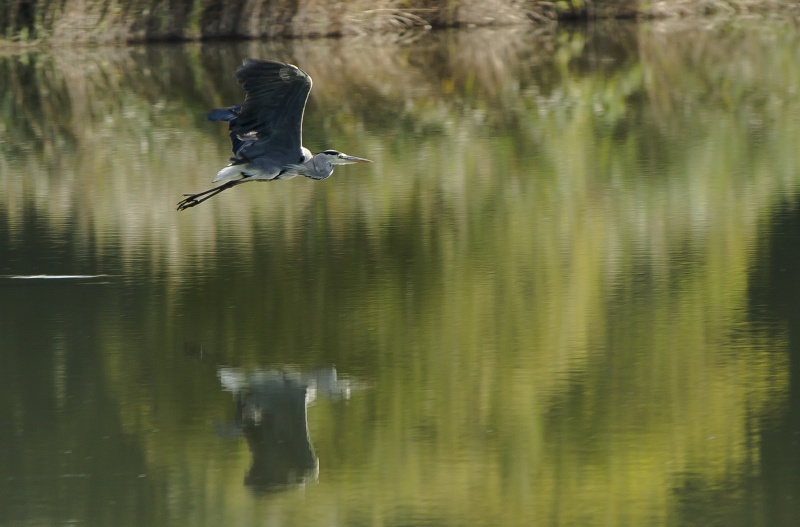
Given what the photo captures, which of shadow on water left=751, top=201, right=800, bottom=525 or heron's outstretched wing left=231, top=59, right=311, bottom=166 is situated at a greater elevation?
heron's outstretched wing left=231, top=59, right=311, bottom=166

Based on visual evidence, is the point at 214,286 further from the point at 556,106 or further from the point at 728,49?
the point at 728,49

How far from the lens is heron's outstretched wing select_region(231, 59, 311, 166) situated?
870 centimetres

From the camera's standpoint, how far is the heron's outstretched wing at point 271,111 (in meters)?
8.70

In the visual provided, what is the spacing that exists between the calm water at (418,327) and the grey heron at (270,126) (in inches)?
26.0

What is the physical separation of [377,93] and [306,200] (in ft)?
24.6

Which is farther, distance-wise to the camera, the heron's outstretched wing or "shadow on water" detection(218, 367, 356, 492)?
the heron's outstretched wing

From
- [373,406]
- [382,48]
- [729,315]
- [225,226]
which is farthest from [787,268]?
[382,48]

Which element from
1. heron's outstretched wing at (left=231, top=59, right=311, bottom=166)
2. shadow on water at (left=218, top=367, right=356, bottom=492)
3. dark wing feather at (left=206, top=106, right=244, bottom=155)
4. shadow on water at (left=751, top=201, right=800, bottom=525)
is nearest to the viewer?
shadow on water at (left=751, top=201, right=800, bottom=525)

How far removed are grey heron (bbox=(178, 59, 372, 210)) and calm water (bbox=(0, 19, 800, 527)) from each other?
0.66m

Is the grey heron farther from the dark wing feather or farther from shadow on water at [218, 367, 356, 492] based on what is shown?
shadow on water at [218, 367, 356, 492]

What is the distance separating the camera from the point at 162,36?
27672mm

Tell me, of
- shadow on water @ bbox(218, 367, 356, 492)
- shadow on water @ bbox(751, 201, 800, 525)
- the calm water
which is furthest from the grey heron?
shadow on water @ bbox(751, 201, 800, 525)

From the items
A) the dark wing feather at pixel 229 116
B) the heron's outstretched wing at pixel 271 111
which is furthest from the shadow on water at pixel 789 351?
the dark wing feather at pixel 229 116

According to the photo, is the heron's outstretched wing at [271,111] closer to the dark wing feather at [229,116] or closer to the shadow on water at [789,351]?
the dark wing feather at [229,116]
